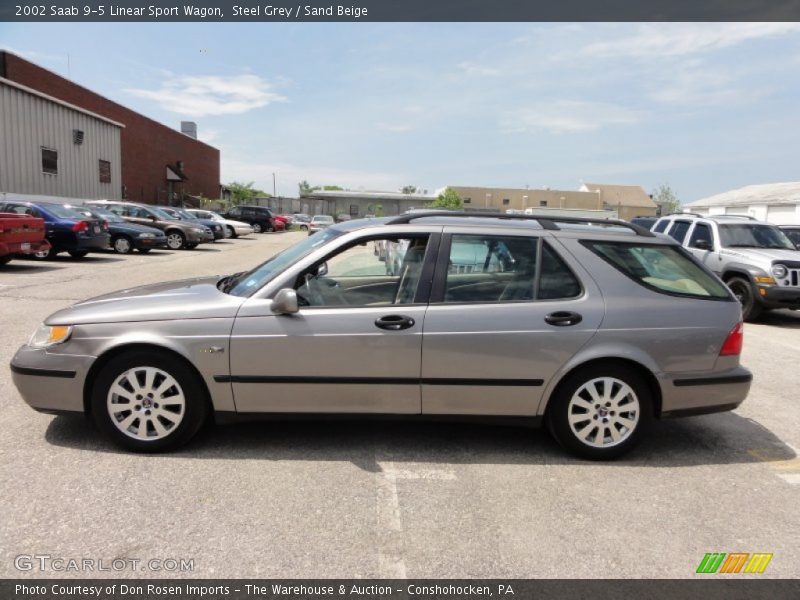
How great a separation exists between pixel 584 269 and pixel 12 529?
3.58 metres

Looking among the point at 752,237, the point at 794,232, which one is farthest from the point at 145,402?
the point at 794,232

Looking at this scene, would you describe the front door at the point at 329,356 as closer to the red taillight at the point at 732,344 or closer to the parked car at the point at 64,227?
the red taillight at the point at 732,344

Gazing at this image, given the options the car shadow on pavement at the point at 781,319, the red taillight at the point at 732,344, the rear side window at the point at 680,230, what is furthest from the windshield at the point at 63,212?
the car shadow on pavement at the point at 781,319

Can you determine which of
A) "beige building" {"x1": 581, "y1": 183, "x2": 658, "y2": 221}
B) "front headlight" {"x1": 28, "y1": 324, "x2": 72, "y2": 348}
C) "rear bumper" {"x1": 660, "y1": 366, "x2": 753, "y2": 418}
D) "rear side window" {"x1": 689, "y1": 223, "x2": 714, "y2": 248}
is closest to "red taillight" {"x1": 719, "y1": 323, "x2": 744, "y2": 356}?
"rear bumper" {"x1": 660, "y1": 366, "x2": 753, "y2": 418}

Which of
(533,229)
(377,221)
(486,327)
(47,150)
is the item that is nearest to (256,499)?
(486,327)

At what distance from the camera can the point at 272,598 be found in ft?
8.08

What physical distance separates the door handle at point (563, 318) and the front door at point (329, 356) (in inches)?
32.5

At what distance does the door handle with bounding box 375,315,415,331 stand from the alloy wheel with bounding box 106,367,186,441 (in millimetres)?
1339

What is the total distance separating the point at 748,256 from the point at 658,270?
719 centimetres

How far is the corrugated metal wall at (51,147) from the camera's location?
69.0 ft

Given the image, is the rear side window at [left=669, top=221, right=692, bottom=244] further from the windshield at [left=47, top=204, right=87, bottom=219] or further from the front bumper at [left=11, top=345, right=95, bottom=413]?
the windshield at [left=47, top=204, right=87, bottom=219]

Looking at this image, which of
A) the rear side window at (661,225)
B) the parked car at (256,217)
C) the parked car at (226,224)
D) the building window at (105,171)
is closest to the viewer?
the rear side window at (661,225)

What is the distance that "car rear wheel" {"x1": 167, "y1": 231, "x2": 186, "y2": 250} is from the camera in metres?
21.9

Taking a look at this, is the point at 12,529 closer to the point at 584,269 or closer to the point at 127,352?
the point at 127,352
